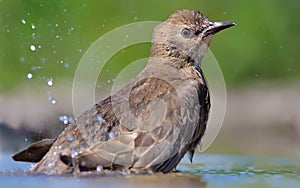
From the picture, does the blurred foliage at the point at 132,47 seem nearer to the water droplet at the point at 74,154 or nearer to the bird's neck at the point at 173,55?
the bird's neck at the point at 173,55

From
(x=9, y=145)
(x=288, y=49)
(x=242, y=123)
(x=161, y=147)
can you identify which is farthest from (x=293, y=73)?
(x=161, y=147)

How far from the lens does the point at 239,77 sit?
570 inches

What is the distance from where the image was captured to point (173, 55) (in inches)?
385

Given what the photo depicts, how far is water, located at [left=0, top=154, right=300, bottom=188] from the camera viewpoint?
810 cm

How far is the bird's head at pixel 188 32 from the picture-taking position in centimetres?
971

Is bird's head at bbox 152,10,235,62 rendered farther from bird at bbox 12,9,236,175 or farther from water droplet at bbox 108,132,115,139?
water droplet at bbox 108,132,115,139

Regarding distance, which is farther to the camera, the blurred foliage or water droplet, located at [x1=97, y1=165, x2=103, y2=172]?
the blurred foliage

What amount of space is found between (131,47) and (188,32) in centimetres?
470

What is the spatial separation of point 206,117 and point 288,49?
17.8 ft

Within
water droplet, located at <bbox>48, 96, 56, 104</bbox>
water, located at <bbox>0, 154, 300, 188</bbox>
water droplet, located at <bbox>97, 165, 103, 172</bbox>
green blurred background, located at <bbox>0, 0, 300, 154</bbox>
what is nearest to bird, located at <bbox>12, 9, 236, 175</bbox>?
water droplet, located at <bbox>97, 165, 103, 172</bbox>

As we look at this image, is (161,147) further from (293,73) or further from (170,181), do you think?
(293,73)

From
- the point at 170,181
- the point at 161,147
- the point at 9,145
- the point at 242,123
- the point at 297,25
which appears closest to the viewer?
the point at 170,181

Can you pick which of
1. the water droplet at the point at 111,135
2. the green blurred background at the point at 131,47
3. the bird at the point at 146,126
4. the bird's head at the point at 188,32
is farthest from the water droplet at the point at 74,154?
the green blurred background at the point at 131,47

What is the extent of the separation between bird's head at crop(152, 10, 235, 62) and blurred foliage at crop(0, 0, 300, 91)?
4382 millimetres
